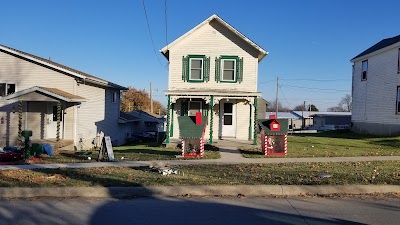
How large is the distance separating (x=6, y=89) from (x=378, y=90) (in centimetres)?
2579

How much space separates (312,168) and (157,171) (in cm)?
474

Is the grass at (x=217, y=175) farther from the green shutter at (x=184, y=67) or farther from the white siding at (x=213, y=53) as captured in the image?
the green shutter at (x=184, y=67)

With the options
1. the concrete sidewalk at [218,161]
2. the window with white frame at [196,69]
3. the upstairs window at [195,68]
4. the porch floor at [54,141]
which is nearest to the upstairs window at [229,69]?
the upstairs window at [195,68]

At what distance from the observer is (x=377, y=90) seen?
27.1 metres

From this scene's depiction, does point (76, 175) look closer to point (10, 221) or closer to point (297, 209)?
point (10, 221)

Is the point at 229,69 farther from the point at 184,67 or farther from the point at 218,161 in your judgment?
the point at 218,161

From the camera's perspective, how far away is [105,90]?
83.5 ft

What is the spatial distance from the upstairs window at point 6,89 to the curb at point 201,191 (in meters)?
15.4

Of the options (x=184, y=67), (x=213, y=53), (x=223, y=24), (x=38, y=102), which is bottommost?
(x=38, y=102)

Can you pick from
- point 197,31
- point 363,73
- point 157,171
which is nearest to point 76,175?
point 157,171

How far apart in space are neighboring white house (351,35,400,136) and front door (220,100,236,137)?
12.2 m

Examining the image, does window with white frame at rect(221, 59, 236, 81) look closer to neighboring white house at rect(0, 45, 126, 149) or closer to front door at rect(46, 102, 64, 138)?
neighboring white house at rect(0, 45, 126, 149)

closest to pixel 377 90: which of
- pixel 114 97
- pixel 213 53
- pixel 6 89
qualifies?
pixel 213 53

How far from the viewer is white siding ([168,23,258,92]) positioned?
1936 cm
